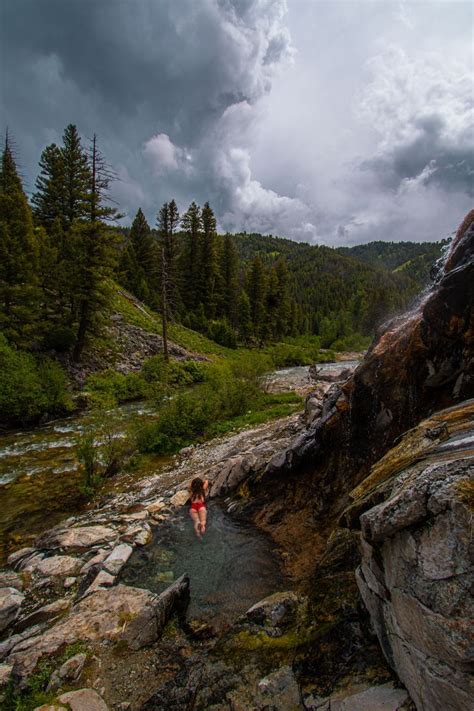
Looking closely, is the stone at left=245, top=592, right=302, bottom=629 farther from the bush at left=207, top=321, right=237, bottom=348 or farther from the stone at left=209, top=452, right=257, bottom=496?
the bush at left=207, top=321, right=237, bottom=348

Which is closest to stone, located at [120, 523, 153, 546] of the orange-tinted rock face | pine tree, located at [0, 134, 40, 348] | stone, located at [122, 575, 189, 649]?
stone, located at [122, 575, 189, 649]

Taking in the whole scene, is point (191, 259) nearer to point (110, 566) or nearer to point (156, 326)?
point (156, 326)

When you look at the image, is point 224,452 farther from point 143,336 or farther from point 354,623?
point 143,336

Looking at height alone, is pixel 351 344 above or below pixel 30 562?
above

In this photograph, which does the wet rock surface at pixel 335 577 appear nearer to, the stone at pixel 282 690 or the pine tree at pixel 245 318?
the stone at pixel 282 690

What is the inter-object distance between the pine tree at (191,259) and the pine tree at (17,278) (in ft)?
107

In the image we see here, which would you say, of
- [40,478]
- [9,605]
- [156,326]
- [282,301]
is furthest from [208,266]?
[9,605]

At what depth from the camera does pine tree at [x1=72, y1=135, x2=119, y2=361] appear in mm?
23609

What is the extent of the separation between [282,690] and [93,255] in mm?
25342

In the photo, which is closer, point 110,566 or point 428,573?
point 428,573

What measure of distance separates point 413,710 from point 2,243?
989 inches

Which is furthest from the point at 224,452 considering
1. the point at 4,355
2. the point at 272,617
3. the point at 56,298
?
the point at 56,298

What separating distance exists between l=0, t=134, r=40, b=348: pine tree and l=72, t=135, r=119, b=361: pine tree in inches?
110

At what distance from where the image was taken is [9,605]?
17.8 ft
